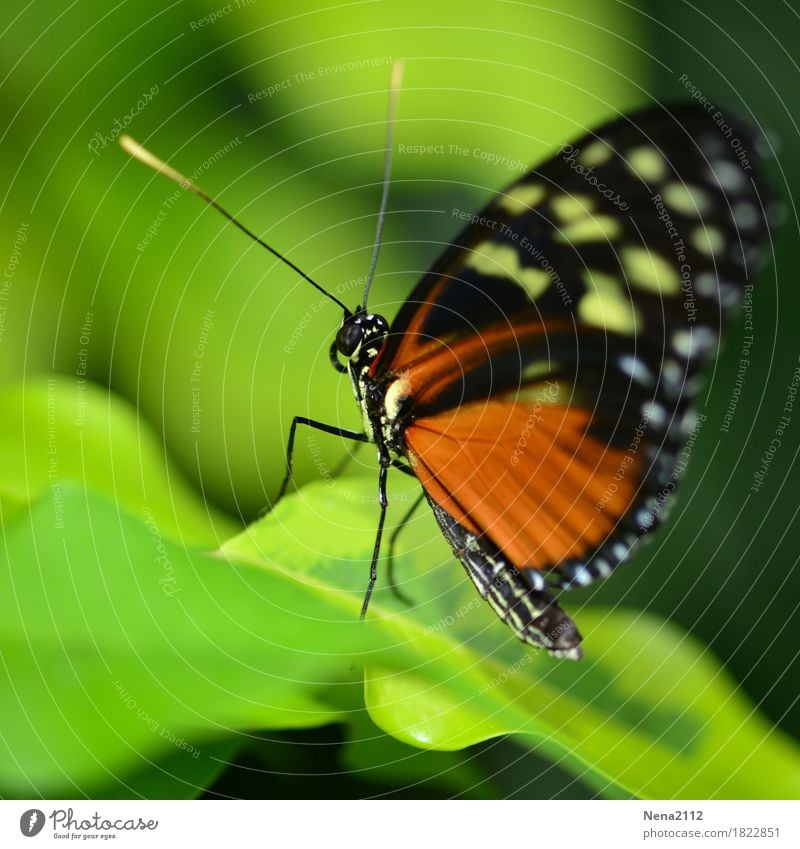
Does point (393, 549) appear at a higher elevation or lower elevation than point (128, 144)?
lower

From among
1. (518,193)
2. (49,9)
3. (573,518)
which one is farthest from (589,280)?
(49,9)

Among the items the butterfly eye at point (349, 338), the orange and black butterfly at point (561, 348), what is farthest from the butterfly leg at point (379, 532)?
the butterfly eye at point (349, 338)

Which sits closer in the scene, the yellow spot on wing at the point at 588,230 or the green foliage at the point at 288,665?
the green foliage at the point at 288,665

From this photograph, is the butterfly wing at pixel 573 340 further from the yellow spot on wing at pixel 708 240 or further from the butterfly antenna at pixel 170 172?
the butterfly antenna at pixel 170 172

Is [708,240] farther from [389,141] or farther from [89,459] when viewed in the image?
[89,459]

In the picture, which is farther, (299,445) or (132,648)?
(299,445)

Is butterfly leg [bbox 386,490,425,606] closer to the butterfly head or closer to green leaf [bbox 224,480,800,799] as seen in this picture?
green leaf [bbox 224,480,800,799]

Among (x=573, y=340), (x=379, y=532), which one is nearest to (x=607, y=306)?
(x=573, y=340)
